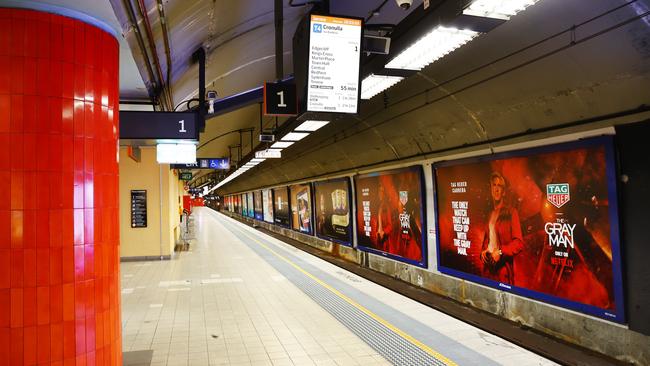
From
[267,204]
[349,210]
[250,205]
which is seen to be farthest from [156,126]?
[250,205]

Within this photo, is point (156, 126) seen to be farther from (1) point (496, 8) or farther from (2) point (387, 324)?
(1) point (496, 8)

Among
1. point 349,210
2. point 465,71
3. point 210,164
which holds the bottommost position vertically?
point 349,210

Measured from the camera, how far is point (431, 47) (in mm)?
3221

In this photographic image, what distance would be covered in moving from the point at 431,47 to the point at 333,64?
3.52ft

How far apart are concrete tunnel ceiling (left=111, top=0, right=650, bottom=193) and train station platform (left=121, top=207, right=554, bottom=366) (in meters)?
2.68

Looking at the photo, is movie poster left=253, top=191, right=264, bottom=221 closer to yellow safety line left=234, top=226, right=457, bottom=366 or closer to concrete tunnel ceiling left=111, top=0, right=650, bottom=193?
concrete tunnel ceiling left=111, top=0, right=650, bottom=193

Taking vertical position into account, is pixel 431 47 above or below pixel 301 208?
above

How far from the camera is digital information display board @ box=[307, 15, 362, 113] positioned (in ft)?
12.8

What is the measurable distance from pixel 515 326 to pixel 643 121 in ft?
10.2

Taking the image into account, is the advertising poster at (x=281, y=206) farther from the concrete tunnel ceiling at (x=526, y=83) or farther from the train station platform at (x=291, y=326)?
the concrete tunnel ceiling at (x=526, y=83)

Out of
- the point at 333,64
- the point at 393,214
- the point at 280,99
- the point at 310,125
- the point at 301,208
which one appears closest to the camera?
the point at 333,64

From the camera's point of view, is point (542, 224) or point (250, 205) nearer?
point (542, 224)

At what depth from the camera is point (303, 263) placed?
10.1 m

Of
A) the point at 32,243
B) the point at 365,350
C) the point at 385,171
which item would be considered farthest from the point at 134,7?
the point at 385,171
